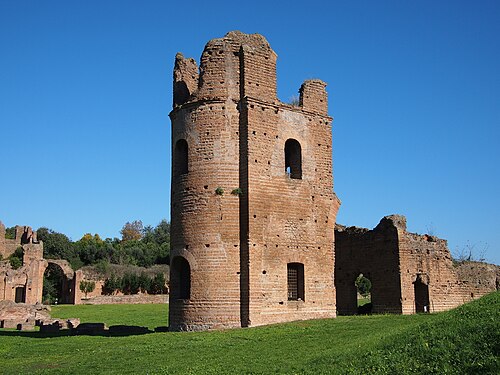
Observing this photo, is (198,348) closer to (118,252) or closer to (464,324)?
(464,324)

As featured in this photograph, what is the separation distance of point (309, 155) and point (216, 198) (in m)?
4.26

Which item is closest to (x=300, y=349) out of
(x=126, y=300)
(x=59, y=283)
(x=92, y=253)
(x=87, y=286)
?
(x=126, y=300)

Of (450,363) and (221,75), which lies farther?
(221,75)

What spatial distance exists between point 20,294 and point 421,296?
37.1m

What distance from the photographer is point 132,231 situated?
372 ft

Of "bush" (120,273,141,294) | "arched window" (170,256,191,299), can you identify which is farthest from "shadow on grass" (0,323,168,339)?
"bush" (120,273,141,294)

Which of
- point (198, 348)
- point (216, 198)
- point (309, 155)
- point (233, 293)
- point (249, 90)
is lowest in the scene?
point (198, 348)

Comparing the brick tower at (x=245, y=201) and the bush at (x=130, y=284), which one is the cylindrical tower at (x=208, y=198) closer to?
the brick tower at (x=245, y=201)

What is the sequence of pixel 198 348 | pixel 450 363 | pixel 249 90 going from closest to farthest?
1. pixel 450 363
2. pixel 198 348
3. pixel 249 90

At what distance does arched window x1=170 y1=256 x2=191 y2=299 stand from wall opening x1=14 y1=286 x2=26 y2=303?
31.6 metres

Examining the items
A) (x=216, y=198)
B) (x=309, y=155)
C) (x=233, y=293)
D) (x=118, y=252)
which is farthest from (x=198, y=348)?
(x=118, y=252)

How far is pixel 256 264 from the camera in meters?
19.4

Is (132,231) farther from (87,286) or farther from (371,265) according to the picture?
(371,265)

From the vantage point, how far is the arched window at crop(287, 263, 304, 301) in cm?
2061
